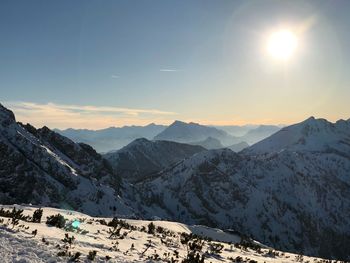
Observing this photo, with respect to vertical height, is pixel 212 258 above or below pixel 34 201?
above

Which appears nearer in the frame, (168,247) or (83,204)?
(168,247)

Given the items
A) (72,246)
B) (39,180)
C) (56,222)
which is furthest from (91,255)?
(39,180)

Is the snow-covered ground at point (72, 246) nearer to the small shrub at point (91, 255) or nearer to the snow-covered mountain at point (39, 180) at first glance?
the small shrub at point (91, 255)

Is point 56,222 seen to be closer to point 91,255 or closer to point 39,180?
point 91,255

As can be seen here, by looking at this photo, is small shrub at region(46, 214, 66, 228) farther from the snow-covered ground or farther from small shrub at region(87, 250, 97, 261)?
small shrub at region(87, 250, 97, 261)

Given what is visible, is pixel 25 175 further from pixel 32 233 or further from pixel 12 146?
pixel 32 233

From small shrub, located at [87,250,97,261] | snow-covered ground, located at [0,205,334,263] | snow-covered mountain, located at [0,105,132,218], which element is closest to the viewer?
snow-covered ground, located at [0,205,334,263]

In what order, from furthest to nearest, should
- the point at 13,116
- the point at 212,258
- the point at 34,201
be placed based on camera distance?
the point at 13,116
the point at 34,201
the point at 212,258

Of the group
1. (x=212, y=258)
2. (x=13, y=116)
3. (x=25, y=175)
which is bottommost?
(x=25, y=175)

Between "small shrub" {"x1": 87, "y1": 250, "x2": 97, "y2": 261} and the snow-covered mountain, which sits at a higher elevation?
"small shrub" {"x1": 87, "y1": 250, "x2": 97, "y2": 261}

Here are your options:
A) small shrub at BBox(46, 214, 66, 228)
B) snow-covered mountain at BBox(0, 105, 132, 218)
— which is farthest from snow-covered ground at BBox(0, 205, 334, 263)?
snow-covered mountain at BBox(0, 105, 132, 218)

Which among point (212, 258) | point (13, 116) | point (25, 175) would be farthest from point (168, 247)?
point (13, 116)
